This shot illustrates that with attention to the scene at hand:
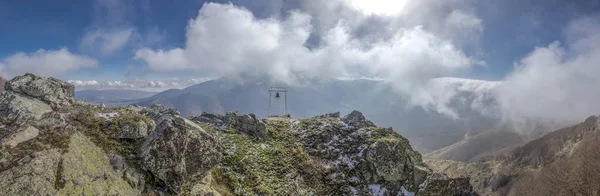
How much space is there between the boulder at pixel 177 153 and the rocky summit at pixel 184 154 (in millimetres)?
82

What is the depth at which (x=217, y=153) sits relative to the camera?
27.8m

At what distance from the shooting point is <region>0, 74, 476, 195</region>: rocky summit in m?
18.3

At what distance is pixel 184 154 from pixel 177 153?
69 centimetres

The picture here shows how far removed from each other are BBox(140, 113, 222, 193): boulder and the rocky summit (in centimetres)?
8

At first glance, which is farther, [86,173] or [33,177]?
[86,173]

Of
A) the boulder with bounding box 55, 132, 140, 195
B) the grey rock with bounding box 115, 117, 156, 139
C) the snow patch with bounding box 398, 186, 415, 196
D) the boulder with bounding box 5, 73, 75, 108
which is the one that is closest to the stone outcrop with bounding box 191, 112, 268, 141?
the grey rock with bounding box 115, 117, 156, 139

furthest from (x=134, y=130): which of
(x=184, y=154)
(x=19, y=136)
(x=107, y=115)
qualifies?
(x=19, y=136)

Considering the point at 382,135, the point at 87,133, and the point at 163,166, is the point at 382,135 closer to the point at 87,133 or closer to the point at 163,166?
the point at 163,166

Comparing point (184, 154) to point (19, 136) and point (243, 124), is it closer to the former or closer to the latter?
point (19, 136)

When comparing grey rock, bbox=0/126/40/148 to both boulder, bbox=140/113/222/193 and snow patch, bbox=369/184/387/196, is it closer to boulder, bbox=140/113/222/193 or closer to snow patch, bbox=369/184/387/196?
boulder, bbox=140/113/222/193

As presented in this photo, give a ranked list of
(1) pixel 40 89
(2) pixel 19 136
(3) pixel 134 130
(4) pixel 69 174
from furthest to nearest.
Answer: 1. (1) pixel 40 89
2. (3) pixel 134 130
3. (2) pixel 19 136
4. (4) pixel 69 174

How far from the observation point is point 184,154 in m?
25.2

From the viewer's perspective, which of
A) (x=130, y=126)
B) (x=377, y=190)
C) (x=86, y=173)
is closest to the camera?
(x=86, y=173)

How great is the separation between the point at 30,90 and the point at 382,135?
41.5m
